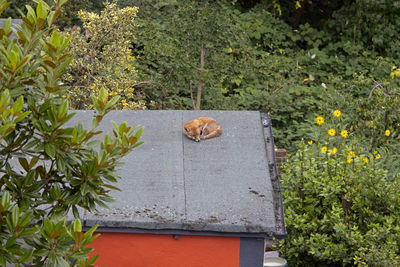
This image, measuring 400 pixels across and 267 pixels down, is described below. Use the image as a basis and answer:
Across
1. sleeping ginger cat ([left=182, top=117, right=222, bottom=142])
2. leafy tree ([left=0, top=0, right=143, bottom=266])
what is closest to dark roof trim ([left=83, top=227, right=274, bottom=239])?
sleeping ginger cat ([left=182, top=117, right=222, bottom=142])

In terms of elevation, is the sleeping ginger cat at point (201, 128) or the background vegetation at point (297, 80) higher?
the sleeping ginger cat at point (201, 128)

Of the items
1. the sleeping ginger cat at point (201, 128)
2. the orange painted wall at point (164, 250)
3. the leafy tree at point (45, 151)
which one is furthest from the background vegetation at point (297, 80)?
the leafy tree at point (45, 151)

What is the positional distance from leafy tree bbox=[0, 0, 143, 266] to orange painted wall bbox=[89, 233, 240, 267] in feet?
5.36

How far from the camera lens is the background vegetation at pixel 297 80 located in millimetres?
5816

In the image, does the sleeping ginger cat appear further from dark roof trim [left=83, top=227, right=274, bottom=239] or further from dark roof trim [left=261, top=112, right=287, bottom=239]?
dark roof trim [left=83, top=227, right=274, bottom=239]

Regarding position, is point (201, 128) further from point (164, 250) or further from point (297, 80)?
point (297, 80)

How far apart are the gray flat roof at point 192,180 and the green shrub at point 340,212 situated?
3.83 ft

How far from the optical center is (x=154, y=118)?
17.5 ft

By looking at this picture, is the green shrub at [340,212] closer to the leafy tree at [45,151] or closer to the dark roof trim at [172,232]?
the dark roof trim at [172,232]

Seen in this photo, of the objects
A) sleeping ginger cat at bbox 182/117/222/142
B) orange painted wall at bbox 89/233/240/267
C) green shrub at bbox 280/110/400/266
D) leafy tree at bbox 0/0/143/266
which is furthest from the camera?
green shrub at bbox 280/110/400/266

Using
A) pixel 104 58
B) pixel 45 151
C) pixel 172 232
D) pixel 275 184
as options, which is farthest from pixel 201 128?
pixel 104 58

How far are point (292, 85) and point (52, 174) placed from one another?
7.72 meters

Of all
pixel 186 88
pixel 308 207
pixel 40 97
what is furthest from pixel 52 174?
pixel 186 88

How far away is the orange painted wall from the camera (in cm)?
435
